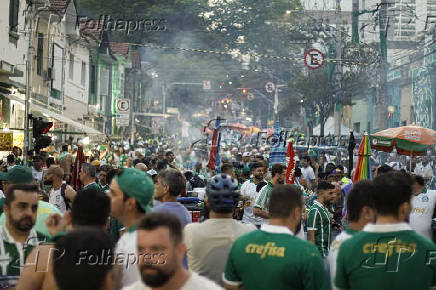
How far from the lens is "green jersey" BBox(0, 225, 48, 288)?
5.40 meters

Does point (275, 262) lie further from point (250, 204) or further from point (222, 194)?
point (250, 204)

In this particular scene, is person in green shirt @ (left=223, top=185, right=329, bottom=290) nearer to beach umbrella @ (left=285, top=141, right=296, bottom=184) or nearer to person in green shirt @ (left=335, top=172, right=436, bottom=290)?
person in green shirt @ (left=335, top=172, right=436, bottom=290)

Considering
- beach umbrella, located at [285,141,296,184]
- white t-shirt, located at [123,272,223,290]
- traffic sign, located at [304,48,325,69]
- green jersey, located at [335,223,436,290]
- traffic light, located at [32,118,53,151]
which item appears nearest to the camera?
white t-shirt, located at [123,272,223,290]

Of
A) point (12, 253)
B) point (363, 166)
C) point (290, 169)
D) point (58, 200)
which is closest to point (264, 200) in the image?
point (363, 166)

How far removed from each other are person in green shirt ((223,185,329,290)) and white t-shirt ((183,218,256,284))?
2.35ft

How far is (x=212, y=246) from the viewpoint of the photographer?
5891mm

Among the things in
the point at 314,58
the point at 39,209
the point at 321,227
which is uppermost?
the point at 314,58

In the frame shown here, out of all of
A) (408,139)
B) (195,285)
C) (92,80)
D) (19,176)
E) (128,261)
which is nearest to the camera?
(195,285)

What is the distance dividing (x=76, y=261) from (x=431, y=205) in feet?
22.0

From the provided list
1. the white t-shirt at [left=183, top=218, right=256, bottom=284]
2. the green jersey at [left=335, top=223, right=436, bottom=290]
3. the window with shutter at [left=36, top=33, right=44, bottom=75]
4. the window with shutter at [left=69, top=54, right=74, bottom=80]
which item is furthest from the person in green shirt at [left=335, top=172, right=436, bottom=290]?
the window with shutter at [left=69, top=54, right=74, bottom=80]

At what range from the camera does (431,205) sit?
9.38m

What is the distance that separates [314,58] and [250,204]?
22511 mm

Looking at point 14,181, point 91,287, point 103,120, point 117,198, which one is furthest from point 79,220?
point 103,120

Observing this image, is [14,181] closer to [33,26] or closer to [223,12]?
[33,26]
